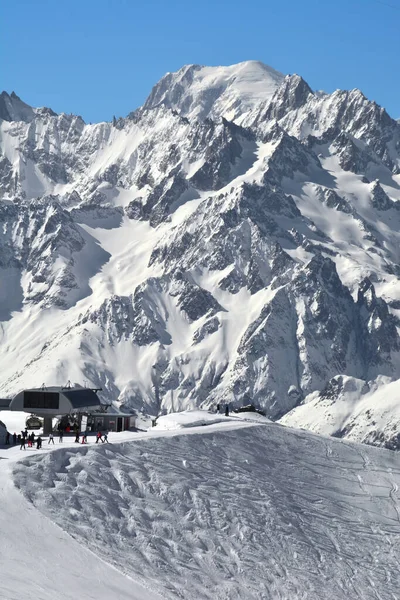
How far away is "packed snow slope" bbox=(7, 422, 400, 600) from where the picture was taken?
74.3 metres

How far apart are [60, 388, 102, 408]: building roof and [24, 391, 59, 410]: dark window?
41.2 inches

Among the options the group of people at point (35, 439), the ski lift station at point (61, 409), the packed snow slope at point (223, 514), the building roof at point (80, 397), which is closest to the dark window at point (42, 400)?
the ski lift station at point (61, 409)

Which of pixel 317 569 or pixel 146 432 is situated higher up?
pixel 146 432

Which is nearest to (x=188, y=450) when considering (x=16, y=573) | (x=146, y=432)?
(x=146, y=432)

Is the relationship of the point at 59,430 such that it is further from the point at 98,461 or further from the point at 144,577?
the point at 144,577

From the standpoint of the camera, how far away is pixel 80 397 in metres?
113

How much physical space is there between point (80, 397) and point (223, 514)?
2936 cm

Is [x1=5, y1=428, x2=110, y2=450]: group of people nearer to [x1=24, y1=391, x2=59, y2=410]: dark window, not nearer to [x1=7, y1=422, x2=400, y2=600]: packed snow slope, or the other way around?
[x1=7, y1=422, x2=400, y2=600]: packed snow slope

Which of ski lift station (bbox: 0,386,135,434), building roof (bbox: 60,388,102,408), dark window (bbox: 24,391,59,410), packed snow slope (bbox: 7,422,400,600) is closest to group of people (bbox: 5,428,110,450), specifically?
packed snow slope (bbox: 7,422,400,600)

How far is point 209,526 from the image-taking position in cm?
8394

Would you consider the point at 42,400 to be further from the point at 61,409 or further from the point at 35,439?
the point at 35,439

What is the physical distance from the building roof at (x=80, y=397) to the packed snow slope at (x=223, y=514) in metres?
10.1

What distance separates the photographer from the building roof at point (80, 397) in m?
110

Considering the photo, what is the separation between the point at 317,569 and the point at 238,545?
5929 millimetres
